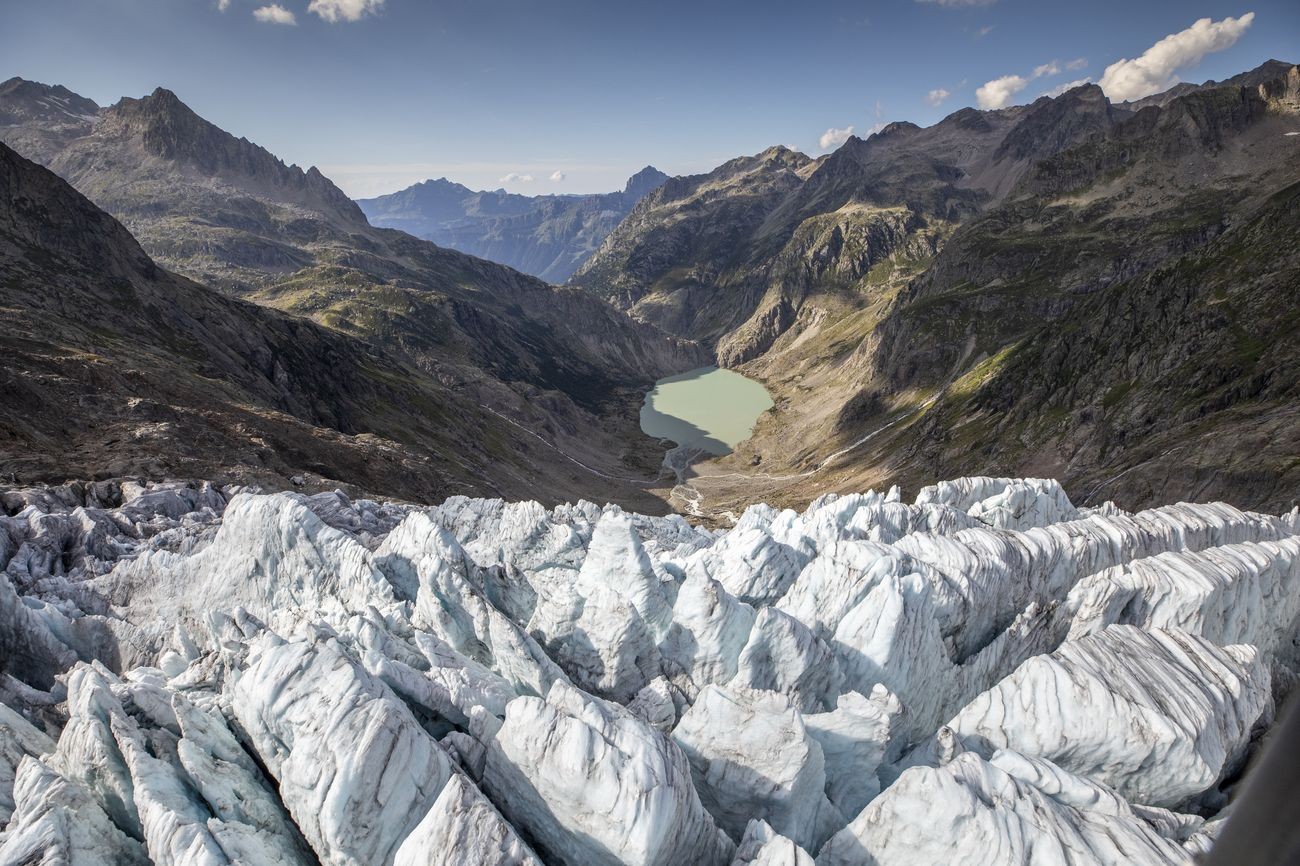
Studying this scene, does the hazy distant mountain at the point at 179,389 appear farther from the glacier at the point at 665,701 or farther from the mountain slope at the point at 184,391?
the glacier at the point at 665,701

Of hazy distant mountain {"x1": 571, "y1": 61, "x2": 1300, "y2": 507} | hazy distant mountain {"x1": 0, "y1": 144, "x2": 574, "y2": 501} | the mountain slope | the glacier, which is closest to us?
the glacier

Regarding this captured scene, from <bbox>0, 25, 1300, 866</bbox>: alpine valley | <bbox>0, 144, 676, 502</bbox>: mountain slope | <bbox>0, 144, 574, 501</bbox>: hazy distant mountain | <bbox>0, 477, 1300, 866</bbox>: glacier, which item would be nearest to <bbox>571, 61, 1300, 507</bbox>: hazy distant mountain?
<bbox>0, 25, 1300, 866</bbox>: alpine valley

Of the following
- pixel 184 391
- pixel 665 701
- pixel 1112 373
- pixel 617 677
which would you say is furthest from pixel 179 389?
pixel 1112 373

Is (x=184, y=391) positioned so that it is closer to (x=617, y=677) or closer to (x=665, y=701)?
(x=617, y=677)

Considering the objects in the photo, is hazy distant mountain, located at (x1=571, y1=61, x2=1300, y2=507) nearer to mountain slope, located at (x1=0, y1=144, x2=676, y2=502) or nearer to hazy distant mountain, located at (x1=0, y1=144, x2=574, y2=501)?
hazy distant mountain, located at (x1=0, y1=144, x2=574, y2=501)

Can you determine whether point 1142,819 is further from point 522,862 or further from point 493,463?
point 493,463
